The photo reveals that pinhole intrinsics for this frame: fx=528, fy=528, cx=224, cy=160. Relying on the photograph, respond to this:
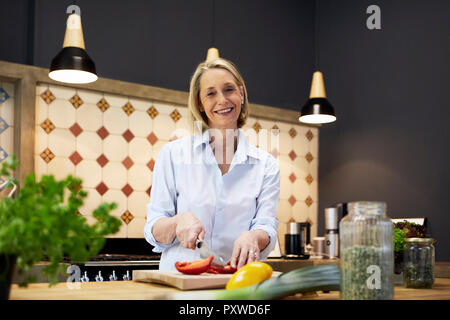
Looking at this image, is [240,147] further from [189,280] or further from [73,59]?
[73,59]

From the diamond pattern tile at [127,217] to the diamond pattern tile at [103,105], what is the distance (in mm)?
673

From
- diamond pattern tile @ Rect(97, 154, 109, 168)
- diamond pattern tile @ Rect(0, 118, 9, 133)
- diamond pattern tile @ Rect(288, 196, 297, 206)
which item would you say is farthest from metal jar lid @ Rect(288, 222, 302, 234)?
diamond pattern tile @ Rect(0, 118, 9, 133)

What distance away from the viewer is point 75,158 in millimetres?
3232

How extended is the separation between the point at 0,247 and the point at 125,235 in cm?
255

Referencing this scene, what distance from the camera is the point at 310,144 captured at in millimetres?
4328

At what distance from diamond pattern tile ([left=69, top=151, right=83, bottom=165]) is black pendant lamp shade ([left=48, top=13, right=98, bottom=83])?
1.84ft

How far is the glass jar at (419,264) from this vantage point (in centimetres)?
148

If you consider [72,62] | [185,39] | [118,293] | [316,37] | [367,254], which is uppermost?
[316,37]

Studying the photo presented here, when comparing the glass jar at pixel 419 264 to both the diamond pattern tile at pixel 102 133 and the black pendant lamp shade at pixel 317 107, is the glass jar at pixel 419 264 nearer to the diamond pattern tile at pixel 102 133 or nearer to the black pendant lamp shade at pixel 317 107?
the black pendant lamp shade at pixel 317 107

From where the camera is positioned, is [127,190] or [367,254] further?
[127,190]

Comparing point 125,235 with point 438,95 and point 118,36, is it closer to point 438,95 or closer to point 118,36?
point 118,36

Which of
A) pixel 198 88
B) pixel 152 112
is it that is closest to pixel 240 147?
pixel 198 88

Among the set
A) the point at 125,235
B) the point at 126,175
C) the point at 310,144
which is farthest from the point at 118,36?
the point at 310,144

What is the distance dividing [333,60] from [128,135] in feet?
6.19
